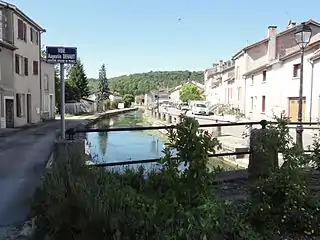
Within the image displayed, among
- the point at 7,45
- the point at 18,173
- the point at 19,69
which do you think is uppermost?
the point at 7,45

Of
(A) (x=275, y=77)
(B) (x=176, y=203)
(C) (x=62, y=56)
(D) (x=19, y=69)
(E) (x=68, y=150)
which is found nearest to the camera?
(B) (x=176, y=203)

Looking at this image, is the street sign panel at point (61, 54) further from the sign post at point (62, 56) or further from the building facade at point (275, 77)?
the building facade at point (275, 77)

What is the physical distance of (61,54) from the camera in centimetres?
604

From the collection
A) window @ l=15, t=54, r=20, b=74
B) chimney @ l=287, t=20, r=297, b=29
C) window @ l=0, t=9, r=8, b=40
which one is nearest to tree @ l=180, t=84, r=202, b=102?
chimney @ l=287, t=20, r=297, b=29

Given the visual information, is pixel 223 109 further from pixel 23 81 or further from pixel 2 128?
pixel 2 128

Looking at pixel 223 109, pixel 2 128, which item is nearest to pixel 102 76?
pixel 223 109

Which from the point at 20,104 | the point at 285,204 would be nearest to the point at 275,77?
the point at 20,104

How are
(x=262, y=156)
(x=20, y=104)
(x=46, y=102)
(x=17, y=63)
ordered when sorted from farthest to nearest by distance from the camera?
(x=46, y=102) → (x=20, y=104) → (x=17, y=63) → (x=262, y=156)

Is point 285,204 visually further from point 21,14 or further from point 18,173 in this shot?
point 21,14

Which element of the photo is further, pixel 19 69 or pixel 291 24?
pixel 291 24

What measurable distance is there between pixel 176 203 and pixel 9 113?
961 inches

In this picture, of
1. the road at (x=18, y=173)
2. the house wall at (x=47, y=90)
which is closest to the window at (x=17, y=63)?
the house wall at (x=47, y=90)

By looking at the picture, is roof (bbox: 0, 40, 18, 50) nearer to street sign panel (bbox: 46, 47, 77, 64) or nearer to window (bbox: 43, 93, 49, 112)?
window (bbox: 43, 93, 49, 112)

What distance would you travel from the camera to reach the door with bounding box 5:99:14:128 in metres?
25.1
